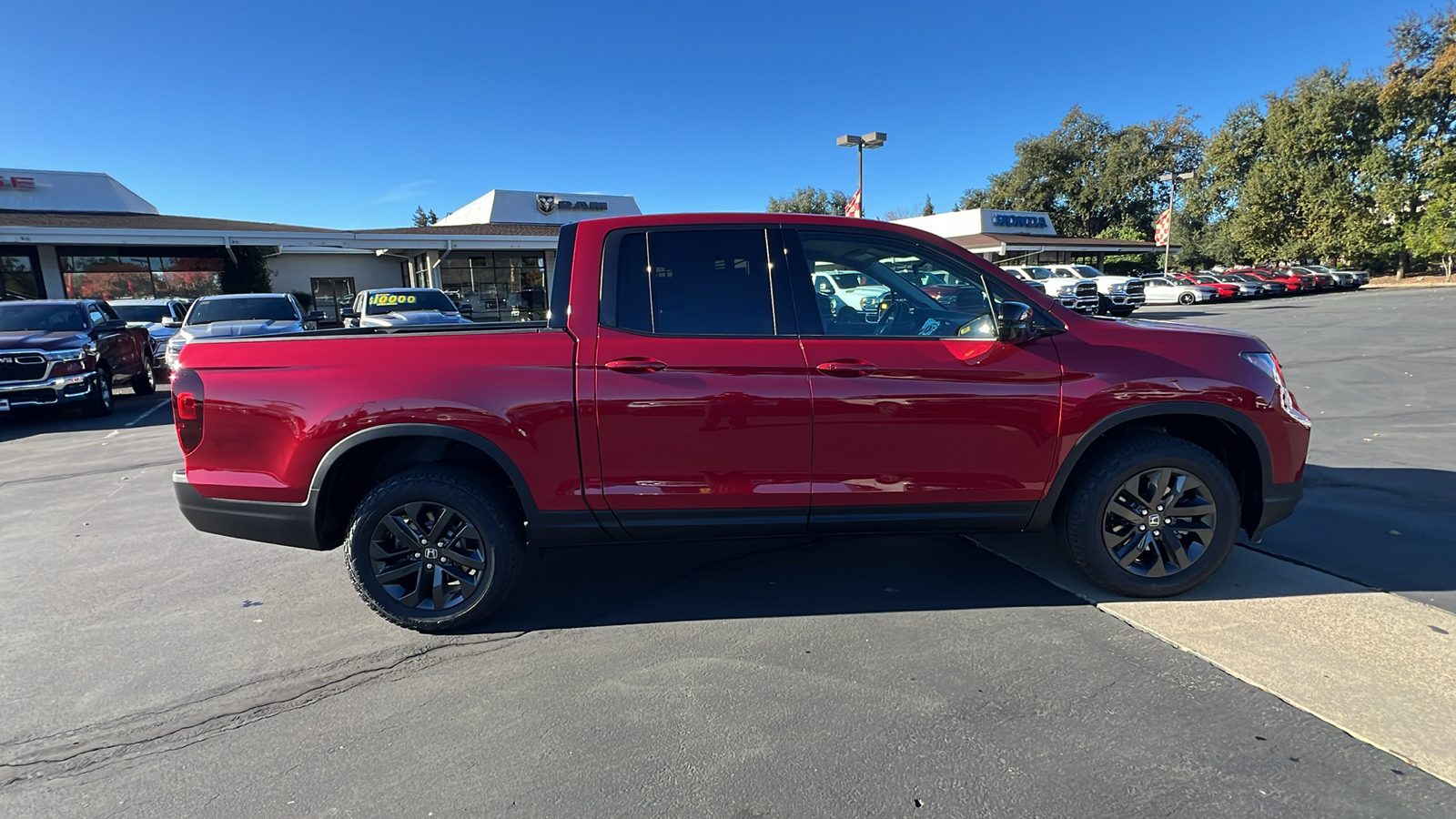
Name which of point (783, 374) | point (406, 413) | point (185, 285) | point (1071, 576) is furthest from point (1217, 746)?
point (185, 285)

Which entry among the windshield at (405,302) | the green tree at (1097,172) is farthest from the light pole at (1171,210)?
the windshield at (405,302)

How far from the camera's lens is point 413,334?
3281mm

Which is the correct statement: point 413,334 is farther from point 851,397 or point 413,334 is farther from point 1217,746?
point 1217,746

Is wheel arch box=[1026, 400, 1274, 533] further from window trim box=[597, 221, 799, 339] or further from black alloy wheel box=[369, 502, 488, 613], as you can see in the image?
black alloy wheel box=[369, 502, 488, 613]

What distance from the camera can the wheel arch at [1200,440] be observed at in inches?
129

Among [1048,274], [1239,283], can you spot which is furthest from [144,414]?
[1239,283]

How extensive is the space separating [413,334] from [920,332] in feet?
7.64

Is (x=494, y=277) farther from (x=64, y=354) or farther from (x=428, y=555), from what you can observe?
(x=428, y=555)

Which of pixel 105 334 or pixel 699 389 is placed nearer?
pixel 699 389

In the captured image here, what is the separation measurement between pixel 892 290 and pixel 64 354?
1133cm

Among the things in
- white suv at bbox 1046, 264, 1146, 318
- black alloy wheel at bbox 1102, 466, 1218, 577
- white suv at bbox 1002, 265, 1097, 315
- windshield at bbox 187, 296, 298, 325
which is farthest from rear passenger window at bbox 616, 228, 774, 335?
white suv at bbox 1046, 264, 1146, 318

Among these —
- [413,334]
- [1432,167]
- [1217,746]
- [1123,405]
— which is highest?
[1432,167]

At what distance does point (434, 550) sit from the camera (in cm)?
326

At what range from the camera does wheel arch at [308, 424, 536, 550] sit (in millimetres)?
3104
